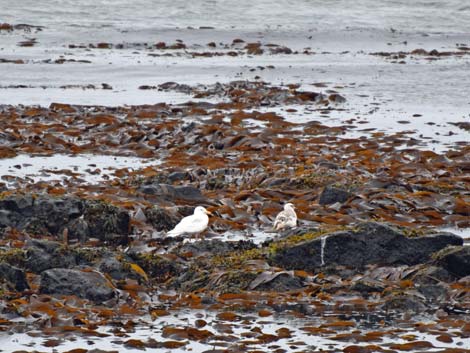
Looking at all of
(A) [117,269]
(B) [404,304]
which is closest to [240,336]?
(B) [404,304]

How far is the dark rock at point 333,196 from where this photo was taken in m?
9.07

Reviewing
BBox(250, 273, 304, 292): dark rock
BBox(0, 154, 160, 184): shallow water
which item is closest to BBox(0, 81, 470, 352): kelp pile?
BBox(250, 273, 304, 292): dark rock

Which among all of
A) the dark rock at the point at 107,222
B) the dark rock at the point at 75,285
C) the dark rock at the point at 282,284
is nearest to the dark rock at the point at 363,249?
the dark rock at the point at 282,284

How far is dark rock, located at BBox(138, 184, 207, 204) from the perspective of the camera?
9.29 metres

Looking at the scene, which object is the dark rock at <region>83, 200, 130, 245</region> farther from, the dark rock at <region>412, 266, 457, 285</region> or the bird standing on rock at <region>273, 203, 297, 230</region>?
the dark rock at <region>412, 266, 457, 285</region>

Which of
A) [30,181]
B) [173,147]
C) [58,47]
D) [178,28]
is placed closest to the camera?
[30,181]

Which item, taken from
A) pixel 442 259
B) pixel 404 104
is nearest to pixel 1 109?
pixel 404 104

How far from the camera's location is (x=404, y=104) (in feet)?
54.3

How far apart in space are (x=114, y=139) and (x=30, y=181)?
272cm

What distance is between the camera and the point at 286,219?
26.6ft

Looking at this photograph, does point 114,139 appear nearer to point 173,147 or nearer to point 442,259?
point 173,147

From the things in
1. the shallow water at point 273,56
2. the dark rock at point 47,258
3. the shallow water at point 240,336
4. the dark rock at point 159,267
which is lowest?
the shallow water at point 240,336

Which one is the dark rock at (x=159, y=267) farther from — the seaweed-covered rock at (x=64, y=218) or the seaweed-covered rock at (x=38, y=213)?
the seaweed-covered rock at (x=38, y=213)

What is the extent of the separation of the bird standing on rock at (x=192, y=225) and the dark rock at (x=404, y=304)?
2.15 meters
